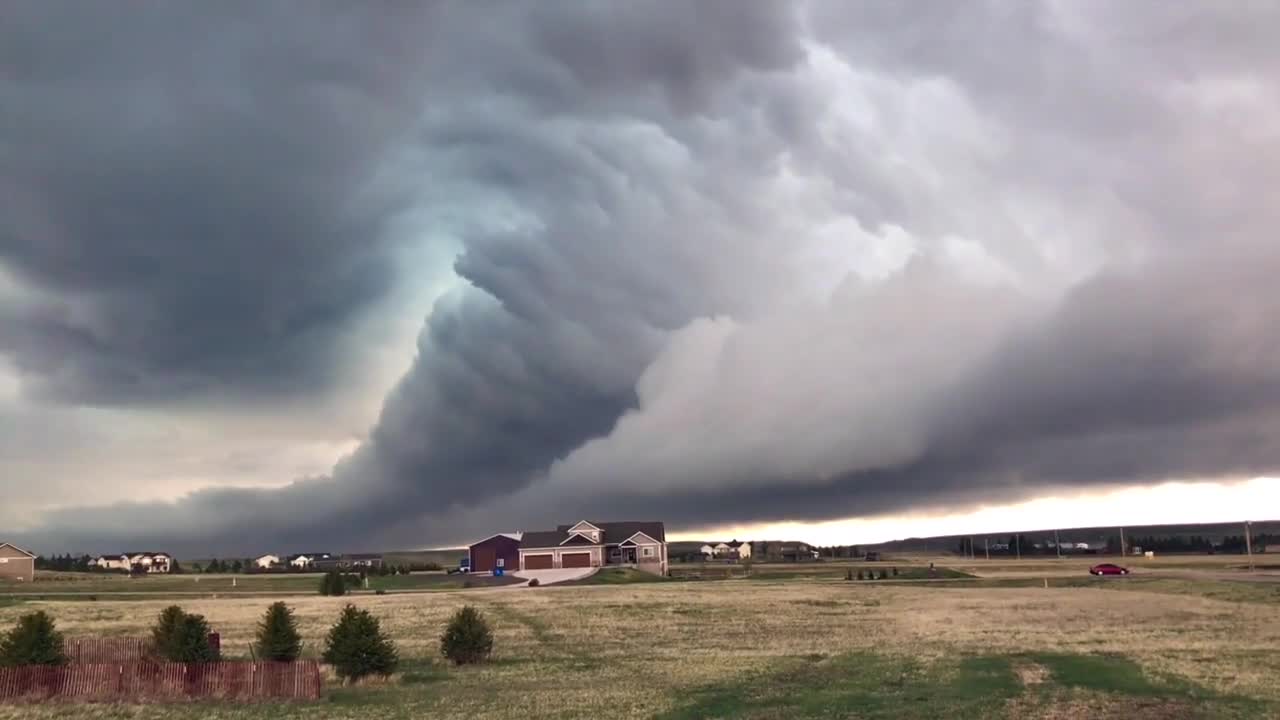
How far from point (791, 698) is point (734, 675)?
6.19 metres

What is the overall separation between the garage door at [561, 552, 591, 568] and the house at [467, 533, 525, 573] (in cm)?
765

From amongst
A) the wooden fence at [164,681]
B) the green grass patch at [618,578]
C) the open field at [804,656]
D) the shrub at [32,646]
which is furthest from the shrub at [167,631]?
the green grass patch at [618,578]

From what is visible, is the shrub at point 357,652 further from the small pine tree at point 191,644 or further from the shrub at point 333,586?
the shrub at point 333,586

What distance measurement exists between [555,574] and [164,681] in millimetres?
99100

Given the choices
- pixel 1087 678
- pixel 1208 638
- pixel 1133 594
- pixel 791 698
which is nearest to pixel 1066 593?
pixel 1133 594

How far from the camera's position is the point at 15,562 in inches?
6004

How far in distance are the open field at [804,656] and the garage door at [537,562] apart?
61852 millimetres

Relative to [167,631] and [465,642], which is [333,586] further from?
[167,631]

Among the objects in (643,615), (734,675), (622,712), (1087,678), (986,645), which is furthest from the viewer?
(643,615)

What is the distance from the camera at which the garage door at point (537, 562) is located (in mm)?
145750

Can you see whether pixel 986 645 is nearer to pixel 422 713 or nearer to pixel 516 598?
pixel 422 713

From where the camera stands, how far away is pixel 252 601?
3408 inches

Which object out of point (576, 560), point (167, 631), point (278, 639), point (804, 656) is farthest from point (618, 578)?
point (167, 631)

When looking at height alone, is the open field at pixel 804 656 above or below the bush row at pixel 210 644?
below
